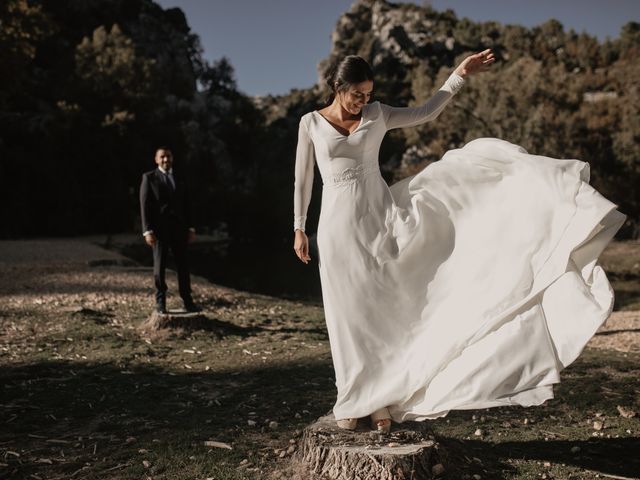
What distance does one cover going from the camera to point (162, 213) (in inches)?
302

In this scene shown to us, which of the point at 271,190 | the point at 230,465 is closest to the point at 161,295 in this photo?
the point at 230,465

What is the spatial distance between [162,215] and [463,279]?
5.40 m

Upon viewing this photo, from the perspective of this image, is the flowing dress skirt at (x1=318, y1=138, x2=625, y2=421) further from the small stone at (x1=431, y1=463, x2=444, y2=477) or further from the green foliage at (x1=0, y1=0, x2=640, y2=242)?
the green foliage at (x1=0, y1=0, x2=640, y2=242)

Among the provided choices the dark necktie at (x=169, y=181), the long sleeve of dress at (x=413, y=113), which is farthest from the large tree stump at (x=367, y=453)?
the dark necktie at (x=169, y=181)

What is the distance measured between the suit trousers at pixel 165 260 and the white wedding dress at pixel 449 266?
477cm

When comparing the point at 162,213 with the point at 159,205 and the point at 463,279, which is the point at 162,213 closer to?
the point at 159,205

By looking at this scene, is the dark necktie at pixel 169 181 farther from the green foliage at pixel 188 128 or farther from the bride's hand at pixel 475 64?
the green foliage at pixel 188 128

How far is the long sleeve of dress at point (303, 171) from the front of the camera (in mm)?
3301

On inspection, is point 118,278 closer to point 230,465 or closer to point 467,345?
point 230,465

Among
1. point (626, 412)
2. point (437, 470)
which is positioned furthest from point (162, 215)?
point (626, 412)

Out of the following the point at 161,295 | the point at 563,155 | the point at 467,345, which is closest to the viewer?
the point at 467,345

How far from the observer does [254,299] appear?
1065 centimetres

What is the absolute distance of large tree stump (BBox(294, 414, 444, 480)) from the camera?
9.52 feet

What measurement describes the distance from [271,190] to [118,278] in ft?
61.9
